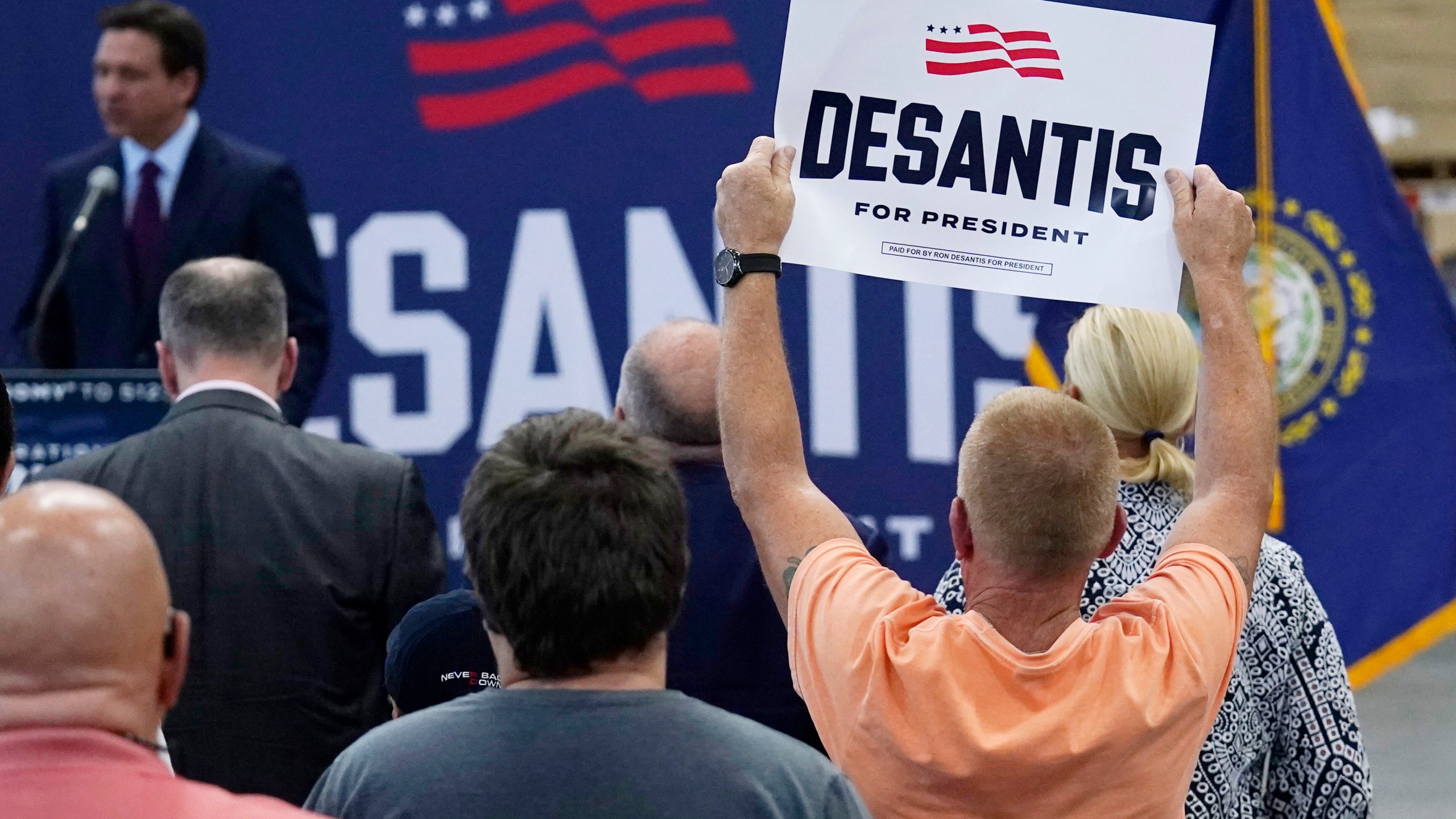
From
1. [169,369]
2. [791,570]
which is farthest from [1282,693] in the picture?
[169,369]

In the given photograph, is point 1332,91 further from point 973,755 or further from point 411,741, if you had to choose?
point 411,741

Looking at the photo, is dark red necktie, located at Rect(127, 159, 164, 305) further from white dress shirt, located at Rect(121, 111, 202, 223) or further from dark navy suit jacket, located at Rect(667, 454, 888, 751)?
dark navy suit jacket, located at Rect(667, 454, 888, 751)

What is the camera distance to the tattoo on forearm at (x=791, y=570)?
1.99 m

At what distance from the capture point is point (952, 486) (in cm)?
501

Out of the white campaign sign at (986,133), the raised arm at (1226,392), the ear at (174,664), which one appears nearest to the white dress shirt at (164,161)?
the white campaign sign at (986,133)

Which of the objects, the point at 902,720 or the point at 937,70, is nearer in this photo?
the point at 902,720

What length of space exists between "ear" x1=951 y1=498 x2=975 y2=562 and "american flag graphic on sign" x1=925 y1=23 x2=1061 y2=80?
683 mm

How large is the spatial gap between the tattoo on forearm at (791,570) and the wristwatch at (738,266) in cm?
38

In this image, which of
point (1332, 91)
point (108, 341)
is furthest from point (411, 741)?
point (1332, 91)

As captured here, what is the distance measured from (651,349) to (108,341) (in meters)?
2.48

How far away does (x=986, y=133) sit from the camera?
2.31 m

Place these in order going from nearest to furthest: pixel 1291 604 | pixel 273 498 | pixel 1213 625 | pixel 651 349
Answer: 1. pixel 1213 625
2. pixel 1291 604
3. pixel 651 349
4. pixel 273 498

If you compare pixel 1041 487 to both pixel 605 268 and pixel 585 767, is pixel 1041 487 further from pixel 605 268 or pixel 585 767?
pixel 605 268

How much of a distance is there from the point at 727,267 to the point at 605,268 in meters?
2.93
